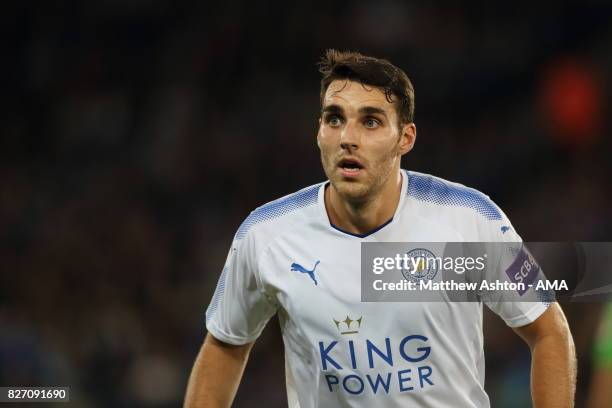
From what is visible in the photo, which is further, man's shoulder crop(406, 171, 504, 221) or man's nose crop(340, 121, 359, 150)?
man's shoulder crop(406, 171, 504, 221)

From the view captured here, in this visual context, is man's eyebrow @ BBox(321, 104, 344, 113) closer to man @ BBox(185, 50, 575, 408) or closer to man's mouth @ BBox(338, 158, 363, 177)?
man @ BBox(185, 50, 575, 408)

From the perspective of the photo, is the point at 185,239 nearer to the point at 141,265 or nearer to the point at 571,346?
the point at 141,265

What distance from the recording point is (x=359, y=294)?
3.88 meters

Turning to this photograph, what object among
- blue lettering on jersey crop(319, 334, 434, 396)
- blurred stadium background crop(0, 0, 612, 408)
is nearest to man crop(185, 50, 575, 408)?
blue lettering on jersey crop(319, 334, 434, 396)

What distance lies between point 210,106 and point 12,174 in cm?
185

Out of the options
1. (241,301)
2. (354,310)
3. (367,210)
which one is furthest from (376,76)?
(241,301)

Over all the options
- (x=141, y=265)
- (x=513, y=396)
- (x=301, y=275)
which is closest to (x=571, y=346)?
(x=301, y=275)

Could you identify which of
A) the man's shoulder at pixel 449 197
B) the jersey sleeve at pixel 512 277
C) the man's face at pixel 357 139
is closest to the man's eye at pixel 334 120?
the man's face at pixel 357 139

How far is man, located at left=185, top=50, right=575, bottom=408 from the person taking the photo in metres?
3.78

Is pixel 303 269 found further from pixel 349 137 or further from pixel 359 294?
pixel 349 137

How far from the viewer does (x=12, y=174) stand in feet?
28.8

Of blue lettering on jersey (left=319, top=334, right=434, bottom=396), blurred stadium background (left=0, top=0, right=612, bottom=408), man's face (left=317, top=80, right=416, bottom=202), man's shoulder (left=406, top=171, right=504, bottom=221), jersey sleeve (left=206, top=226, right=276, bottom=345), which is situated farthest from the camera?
blurred stadium background (left=0, top=0, right=612, bottom=408)

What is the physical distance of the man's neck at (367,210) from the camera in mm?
4004

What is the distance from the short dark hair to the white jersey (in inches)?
12.5
